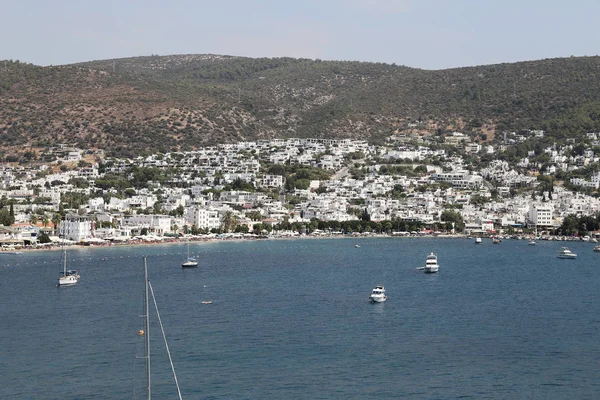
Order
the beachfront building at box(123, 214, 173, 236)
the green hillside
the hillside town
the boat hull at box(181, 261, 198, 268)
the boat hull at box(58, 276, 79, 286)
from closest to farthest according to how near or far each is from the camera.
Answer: the boat hull at box(58, 276, 79, 286) < the boat hull at box(181, 261, 198, 268) < the beachfront building at box(123, 214, 173, 236) < the hillside town < the green hillside

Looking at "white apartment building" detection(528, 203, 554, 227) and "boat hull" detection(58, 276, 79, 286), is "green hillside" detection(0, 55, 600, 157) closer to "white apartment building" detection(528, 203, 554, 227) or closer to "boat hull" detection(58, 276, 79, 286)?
"white apartment building" detection(528, 203, 554, 227)

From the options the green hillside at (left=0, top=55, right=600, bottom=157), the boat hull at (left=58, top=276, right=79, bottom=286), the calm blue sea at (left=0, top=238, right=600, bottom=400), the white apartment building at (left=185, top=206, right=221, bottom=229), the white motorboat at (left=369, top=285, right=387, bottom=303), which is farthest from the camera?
the green hillside at (left=0, top=55, right=600, bottom=157)

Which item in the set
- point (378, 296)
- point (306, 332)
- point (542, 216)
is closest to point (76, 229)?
point (378, 296)

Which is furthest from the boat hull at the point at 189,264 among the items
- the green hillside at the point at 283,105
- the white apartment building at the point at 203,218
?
the green hillside at the point at 283,105

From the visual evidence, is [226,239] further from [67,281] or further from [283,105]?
[283,105]

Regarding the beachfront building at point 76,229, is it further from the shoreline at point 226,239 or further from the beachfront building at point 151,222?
the beachfront building at point 151,222

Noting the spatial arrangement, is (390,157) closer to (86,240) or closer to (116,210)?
(116,210)

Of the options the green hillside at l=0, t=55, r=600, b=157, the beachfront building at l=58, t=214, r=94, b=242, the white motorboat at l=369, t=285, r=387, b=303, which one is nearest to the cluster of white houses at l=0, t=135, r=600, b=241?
the beachfront building at l=58, t=214, r=94, b=242
